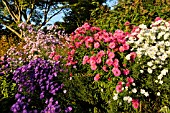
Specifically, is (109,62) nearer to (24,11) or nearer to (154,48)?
(154,48)

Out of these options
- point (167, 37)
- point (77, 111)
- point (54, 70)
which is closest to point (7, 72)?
point (54, 70)

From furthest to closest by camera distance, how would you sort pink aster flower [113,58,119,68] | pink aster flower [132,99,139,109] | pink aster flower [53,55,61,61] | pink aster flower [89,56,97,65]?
pink aster flower [53,55,61,61] → pink aster flower [89,56,97,65] → pink aster flower [113,58,119,68] → pink aster flower [132,99,139,109]

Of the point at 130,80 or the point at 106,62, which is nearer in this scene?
the point at 130,80

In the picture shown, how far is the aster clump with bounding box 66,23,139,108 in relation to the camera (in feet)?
18.8

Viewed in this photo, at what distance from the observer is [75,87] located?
617cm

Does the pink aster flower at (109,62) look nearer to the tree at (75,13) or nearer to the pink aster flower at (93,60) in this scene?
the pink aster flower at (93,60)

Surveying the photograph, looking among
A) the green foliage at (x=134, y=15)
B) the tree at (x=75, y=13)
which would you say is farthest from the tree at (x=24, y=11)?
the green foliage at (x=134, y=15)

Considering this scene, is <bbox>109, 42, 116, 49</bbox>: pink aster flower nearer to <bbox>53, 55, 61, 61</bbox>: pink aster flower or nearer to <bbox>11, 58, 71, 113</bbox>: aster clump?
<bbox>11, 58, 71, 113</bbox>: aster clump

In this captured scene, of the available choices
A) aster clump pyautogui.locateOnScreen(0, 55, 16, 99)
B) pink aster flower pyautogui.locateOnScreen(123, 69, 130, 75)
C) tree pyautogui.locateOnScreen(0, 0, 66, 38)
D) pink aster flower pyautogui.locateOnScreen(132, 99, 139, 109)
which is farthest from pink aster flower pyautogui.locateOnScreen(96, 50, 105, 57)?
tree pyautogui.locateOnScreen(0, 0, 66, 38)

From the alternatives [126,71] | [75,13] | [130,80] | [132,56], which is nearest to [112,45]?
[132,56]

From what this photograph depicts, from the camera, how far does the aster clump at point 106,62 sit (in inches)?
225

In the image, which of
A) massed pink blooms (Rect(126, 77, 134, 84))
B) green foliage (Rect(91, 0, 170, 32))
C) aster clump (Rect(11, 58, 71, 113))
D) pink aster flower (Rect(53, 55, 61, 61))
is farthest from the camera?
green foliage (Rect(91, 0, 170, 32))

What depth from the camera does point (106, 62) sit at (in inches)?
231

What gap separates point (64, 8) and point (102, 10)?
53.0ft
